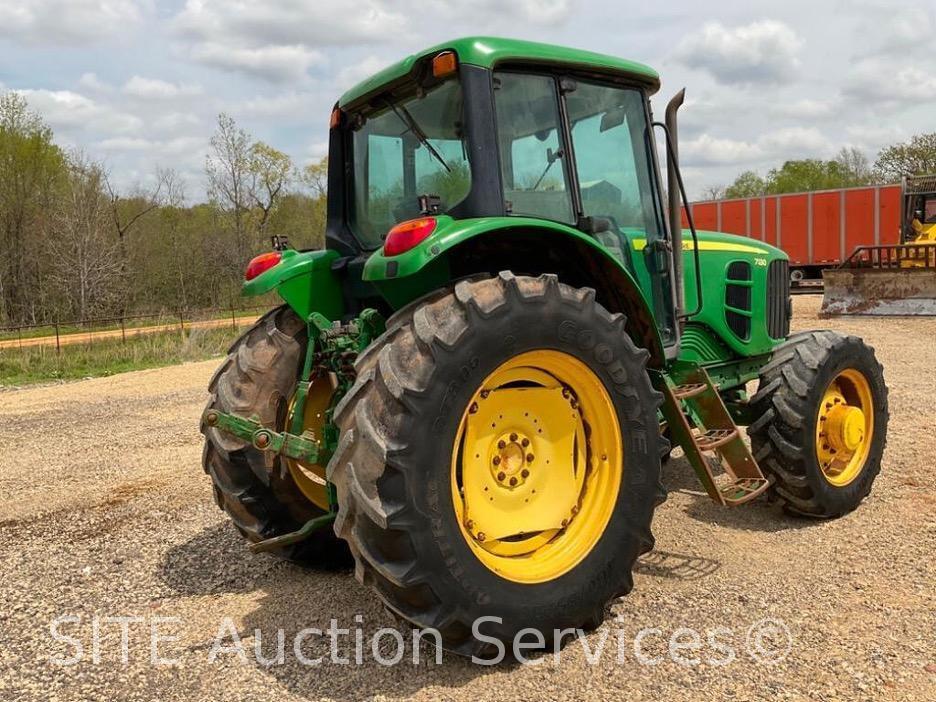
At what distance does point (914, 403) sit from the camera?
23.9 feet

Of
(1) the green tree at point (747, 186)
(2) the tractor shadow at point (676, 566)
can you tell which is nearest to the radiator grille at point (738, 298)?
(2) the tractor shadow at point (676, 566)

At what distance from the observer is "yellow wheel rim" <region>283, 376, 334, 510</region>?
3.81m

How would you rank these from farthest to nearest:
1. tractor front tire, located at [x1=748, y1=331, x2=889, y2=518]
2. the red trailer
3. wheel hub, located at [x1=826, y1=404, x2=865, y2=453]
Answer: the red trailer < wheel hub, located at [x1=826, y1=404, x2=865, y2=453] < tractor front tire, located at [x1=748, y1=331, x2=889, y2=518]

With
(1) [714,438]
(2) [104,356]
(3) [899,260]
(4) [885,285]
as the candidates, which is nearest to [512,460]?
(1) [714,438]

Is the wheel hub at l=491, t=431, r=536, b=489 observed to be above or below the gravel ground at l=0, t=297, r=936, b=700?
above

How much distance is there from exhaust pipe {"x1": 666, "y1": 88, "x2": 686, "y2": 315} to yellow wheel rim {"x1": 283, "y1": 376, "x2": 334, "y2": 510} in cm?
188

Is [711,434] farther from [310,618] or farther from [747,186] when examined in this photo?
[747,186]

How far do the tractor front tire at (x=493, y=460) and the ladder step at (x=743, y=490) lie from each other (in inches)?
35.4

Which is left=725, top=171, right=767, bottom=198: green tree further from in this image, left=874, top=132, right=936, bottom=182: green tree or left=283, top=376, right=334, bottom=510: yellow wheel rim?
left=283, top=376, right=334, bottom=510: yellow wheel rim

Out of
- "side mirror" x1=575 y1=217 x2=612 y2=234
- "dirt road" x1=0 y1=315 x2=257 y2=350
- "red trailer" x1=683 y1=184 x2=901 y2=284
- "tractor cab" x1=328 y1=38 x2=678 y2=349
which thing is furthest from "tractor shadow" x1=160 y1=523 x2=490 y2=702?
"red trailer" x1=683 y1=184 x2=901 y2=284

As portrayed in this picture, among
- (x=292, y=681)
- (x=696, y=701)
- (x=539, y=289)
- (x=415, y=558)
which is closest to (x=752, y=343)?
(x=539, y=289)

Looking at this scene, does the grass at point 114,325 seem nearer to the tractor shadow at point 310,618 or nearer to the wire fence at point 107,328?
the wire fence at point 107,328

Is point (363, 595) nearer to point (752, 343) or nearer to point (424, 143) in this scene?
point (424, 143)

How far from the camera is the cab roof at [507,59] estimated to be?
3209 mm
